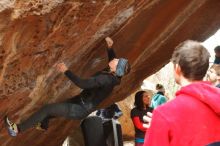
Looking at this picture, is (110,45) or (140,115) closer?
(110,45)

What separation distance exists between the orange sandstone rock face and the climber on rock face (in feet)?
0.82

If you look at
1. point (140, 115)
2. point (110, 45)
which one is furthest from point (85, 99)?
point (140, 115)

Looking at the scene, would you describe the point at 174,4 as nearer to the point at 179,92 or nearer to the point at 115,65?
the point at 115,65

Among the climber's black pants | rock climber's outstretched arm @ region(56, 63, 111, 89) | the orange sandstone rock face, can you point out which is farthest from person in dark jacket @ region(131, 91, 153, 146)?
rock climber's outstretched arm @ region(56, 63, 111, 89)

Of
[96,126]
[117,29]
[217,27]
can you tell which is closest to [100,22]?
[117,29]

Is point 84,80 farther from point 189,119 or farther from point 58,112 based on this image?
point 189,119

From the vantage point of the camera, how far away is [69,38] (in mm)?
5219

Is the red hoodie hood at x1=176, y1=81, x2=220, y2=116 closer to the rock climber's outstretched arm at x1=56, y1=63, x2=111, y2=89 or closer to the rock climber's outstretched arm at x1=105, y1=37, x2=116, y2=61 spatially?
the rock climber's outstretched arm at x1=56, y1=63, x2=111, y2=89

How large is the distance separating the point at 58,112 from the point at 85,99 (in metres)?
0.46

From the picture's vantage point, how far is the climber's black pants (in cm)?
595

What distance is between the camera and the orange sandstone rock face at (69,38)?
4621mm

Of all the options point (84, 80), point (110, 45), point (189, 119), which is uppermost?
point (189, 119)

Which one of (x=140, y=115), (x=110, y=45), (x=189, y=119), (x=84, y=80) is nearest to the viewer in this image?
(x=189, y=119)

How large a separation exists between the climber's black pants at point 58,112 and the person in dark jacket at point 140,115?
3.24ft
